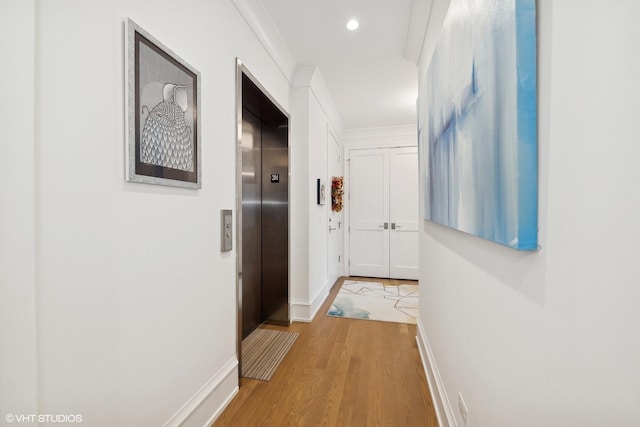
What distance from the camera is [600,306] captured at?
471mm

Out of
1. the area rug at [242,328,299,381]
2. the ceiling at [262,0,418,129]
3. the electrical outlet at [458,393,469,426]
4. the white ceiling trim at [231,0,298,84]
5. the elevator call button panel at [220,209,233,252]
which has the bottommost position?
the area rug at [242,328,299,381]

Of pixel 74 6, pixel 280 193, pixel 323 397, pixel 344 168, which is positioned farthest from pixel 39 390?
pixel 344 168

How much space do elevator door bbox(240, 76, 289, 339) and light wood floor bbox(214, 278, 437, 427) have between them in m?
0.52

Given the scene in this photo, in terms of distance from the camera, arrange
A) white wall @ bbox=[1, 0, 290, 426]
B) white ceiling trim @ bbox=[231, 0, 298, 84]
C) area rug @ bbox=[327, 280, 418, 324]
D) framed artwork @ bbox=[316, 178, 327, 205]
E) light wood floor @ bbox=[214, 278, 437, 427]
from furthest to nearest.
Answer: framed artwork @ bbox=[316, 178, 327, 205]
area rug @ bbox=[327, 280, 418, 324]
white ceiling trim @ bbox=[231, 0, 298, 84]
light wood floor @ bbox=[214, 278, 437, 427]
white wall @ bbox=[1, 0, 290, 426]

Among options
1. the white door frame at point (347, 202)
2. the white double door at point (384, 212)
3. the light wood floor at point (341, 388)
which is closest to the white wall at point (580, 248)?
the light wood floor at point (341, 388)

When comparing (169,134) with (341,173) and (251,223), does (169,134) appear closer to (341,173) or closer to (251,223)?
(251,223)

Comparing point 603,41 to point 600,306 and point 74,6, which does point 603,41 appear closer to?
point 600,306

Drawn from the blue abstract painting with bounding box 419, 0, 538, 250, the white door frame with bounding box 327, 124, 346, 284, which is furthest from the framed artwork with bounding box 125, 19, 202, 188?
the white door frame with bounding box 327, 124, 346, 284

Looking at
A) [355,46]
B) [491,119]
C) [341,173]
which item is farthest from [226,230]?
[341,173]

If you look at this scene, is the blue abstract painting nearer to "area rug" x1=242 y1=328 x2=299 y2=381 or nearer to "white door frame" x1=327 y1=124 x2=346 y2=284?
"area rug" x1=242 y1=328 x2=299 y2=381

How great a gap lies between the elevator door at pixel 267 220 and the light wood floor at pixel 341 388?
1.71 ft

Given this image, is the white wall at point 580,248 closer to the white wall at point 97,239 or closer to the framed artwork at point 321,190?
the white wall at point 97,239

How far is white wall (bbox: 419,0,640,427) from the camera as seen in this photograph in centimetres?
42

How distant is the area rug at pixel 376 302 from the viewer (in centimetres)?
322
